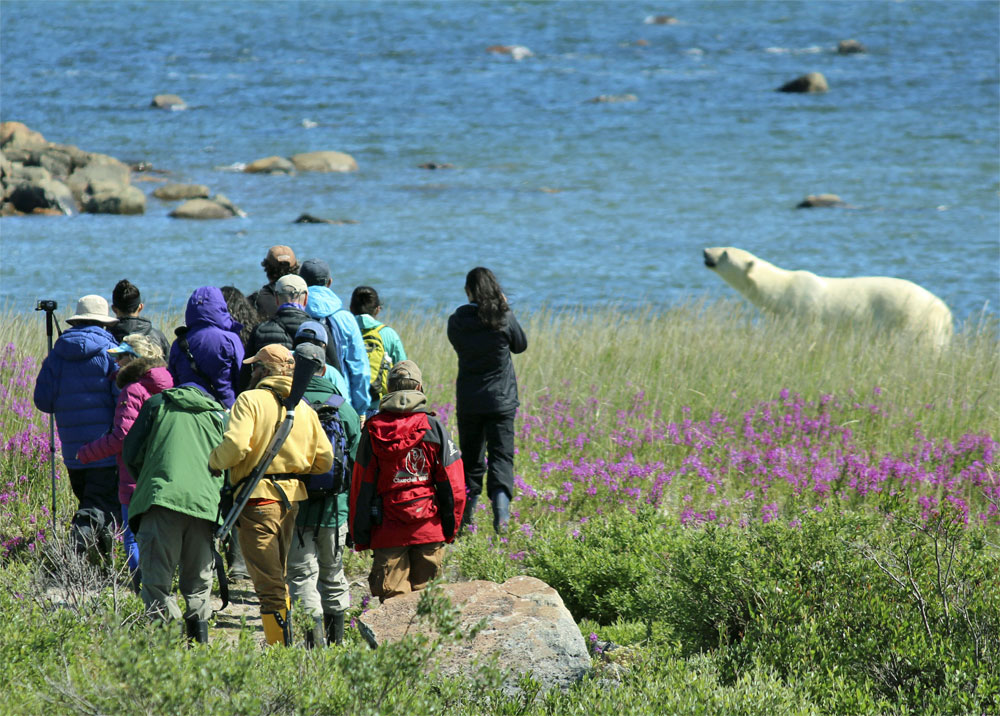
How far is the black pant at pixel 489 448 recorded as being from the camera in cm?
746

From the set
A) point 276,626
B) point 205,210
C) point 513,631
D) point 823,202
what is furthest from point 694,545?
point 823,202

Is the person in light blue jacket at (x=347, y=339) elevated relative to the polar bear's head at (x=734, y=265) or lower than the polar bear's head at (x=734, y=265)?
elevated

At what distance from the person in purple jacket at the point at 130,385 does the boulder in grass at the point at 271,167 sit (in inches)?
1268

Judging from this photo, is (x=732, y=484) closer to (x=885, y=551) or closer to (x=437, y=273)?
(x=885, y=551)

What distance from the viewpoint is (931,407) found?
10039 mm

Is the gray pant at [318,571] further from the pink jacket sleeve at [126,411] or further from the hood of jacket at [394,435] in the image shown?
the pink jacket sleeve at [126,411]

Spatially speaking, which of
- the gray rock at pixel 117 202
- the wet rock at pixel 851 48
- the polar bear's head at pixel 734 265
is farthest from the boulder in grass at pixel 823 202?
the wet rock at pixel 851 48

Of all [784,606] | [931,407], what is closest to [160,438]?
[784,606]

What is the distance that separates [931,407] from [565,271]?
622 inches

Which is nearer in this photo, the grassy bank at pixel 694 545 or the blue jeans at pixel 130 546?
the grassy bank at pixel 694 545

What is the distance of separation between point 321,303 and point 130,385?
4.58 ft

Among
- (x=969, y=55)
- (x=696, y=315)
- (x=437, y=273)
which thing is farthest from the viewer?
(x=969, y=55)

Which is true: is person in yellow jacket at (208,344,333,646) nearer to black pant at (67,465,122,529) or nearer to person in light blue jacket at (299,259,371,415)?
person in light blue jacket at (299,259,371,415)

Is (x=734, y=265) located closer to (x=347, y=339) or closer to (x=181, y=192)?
(x=347, y=339)
